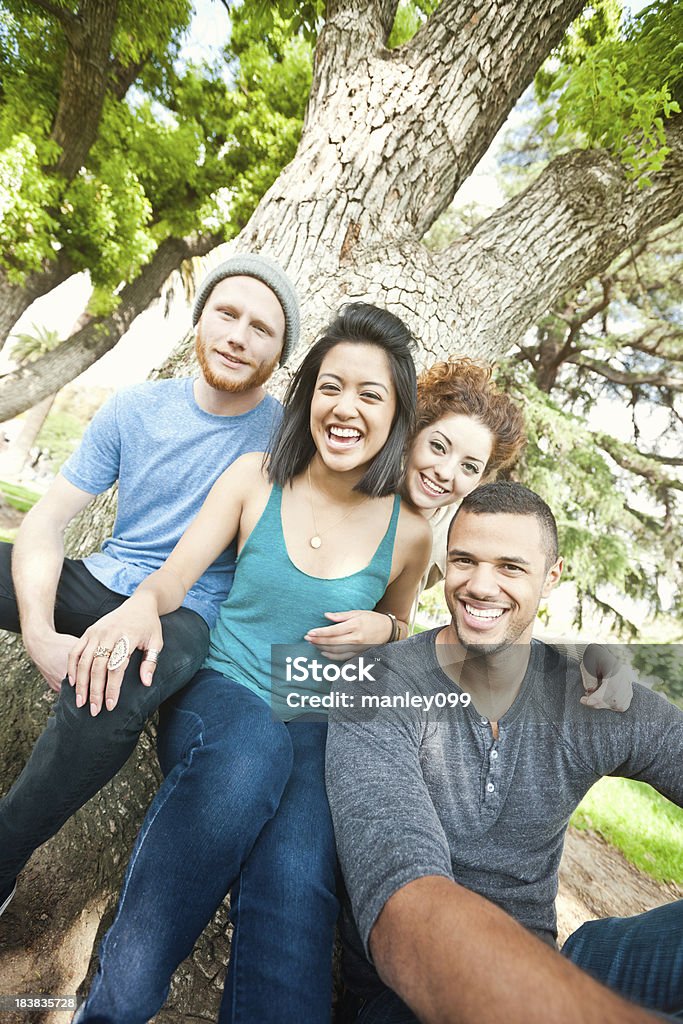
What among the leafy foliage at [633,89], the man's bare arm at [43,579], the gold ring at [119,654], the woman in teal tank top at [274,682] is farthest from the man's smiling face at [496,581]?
the leafy foliage at [633,89]

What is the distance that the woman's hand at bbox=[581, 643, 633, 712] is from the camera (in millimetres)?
1139

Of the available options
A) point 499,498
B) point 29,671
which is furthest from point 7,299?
point 499,498

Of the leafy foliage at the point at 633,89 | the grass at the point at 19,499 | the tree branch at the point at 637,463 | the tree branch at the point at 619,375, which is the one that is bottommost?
the grass at the point at 19,499

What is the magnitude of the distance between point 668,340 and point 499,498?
214 inches

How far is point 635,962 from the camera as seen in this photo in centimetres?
106

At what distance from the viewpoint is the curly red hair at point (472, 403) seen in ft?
5.55

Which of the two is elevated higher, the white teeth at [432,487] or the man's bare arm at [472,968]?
the white teeth at [432,487]

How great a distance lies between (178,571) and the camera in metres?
1.30

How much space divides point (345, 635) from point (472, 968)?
Result: 2.16 ft

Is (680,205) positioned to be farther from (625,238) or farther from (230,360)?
(230,360)

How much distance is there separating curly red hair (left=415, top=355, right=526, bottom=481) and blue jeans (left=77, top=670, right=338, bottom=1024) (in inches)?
40.8

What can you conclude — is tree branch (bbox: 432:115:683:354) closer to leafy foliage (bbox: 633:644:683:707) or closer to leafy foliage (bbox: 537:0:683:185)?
leafy foliage (bbox: 537:0:683:185)

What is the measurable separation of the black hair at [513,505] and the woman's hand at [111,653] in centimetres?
73

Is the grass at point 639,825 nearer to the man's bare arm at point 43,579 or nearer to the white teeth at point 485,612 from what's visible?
the white teeth at point 485,612
